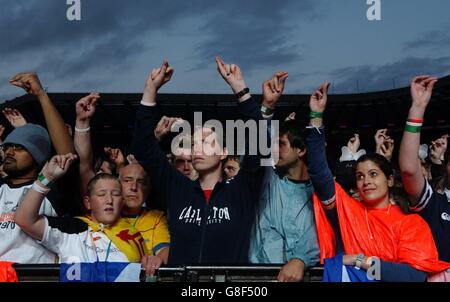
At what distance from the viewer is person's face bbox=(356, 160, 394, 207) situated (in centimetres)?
375

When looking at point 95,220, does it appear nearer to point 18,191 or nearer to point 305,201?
point 18,191

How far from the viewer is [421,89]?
148 inches

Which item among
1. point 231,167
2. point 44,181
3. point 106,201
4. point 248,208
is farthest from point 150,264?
point 231,167

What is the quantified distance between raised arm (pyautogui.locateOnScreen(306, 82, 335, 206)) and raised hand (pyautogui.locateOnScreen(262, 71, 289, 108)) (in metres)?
0.23

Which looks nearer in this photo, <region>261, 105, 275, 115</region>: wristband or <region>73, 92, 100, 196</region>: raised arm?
<region>261, 105, 275, 115</region>: wristband

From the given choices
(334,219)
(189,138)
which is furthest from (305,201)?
(189,138)

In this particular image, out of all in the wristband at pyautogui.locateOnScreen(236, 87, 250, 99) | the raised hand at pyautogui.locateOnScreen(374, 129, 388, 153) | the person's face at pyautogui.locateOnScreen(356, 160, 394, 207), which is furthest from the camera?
the raised hand at pyautogui.locateOnScreen(374, 129, 388, 153)

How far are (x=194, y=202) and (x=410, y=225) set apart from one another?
1.31 m

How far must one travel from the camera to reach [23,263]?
3.76 meters

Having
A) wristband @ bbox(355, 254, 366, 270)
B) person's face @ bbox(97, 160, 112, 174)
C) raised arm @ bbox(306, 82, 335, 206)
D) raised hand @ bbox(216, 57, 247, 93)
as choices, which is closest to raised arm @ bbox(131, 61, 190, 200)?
raised hand @ bbox(216, 57, 247, 93)

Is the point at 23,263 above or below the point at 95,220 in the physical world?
below

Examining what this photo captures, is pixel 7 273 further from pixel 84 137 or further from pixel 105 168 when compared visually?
pixel 105 168

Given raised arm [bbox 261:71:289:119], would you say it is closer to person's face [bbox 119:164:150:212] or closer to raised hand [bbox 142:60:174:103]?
raised hand [bbox 142:60:174:103]

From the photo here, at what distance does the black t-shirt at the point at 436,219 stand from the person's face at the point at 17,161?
8.23ft
